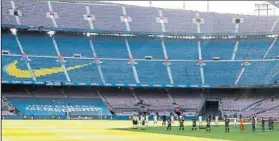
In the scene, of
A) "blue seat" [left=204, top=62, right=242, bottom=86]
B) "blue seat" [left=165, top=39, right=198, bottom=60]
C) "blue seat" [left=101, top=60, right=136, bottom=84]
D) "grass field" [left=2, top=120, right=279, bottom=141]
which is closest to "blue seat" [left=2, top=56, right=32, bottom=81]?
"blue seat" [left=101, top=60, right=136, bottom=84]

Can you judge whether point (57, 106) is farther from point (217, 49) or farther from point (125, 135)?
point (125, 135)

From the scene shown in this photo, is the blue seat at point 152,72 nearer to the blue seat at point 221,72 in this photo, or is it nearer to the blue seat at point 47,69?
the blue seat at point 221,72

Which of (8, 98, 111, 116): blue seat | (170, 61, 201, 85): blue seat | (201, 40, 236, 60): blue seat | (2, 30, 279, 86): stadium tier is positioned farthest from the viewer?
(201, 40, 236, 60): blue seat

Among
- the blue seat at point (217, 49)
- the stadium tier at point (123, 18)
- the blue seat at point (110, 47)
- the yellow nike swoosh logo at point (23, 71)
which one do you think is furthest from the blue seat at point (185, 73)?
the yellow nike swoosh logo at point (23, 71)

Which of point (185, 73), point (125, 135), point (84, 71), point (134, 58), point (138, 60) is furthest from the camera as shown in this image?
point (134, 58)

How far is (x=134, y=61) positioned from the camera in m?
77.9

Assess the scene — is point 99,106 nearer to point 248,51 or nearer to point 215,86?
point 215,86

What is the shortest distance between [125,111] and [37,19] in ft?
64.3

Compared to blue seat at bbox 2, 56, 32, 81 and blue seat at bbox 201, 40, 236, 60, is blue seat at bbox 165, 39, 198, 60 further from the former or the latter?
Result: blue seat at bbox 2, 56, 32, 81

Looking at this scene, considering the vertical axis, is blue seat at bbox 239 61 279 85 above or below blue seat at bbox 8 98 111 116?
above

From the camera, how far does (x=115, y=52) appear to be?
7819cm

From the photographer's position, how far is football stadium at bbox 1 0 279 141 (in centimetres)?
7188

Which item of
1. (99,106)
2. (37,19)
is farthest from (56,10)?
(99,106)

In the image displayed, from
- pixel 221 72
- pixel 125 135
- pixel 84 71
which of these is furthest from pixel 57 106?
pixel 125 135
